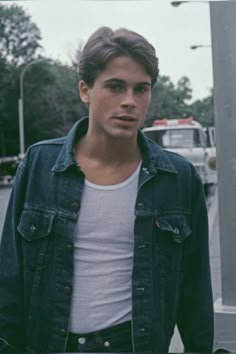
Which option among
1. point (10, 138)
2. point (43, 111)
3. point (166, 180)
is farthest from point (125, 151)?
point (43, 111)

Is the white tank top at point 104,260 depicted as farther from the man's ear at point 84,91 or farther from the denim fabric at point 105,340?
the man's ear at point 84,91

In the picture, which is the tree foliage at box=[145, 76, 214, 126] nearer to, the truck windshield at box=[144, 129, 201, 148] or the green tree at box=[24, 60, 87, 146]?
the truck windshield at box=[144, 129, 201, 148]

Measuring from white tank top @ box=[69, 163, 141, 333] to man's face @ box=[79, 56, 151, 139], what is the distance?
0.18 m

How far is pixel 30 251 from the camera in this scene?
75.4 inches

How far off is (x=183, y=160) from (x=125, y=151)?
0.18m

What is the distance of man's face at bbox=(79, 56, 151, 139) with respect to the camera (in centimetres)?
183

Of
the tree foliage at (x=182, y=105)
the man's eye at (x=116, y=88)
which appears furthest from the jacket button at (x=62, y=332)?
the tree foliage at (x=182, y=105)

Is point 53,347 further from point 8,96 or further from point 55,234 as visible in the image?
point 8,96

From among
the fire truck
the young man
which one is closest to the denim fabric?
the young man

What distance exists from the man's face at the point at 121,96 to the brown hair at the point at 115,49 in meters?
0.01

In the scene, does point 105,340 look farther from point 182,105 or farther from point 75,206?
point 182,105

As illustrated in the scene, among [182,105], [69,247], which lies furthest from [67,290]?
[182,105]

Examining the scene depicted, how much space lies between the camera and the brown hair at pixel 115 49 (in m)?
1.82

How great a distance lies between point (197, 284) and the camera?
79.4 inches
